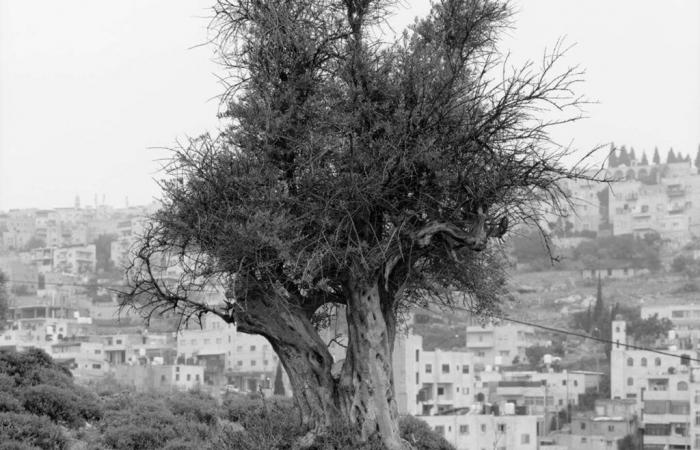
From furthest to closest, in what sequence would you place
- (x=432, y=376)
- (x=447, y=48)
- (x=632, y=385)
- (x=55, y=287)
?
(x=55, y=287) → (x=632, y=385) → (x=432, y=376) → (x=447, y=48)

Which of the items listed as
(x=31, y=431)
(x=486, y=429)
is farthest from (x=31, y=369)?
(x=486, y=429)

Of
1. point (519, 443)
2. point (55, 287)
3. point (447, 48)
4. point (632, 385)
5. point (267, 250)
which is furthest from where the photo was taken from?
point (55, 287)

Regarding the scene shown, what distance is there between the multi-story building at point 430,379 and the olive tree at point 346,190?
161ft

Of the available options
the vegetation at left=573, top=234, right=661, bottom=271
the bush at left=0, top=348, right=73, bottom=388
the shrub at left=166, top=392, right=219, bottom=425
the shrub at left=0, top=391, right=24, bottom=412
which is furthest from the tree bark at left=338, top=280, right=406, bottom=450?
the vegetation at left=573, top=234, right=661, bottom=271

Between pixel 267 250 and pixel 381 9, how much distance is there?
3.49 metres

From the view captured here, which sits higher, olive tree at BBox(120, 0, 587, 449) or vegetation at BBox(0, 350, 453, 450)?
olive tree at BBox(120, 0, 587, 449)

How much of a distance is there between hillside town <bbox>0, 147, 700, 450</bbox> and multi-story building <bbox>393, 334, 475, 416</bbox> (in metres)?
0.14

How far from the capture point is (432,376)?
255 ft

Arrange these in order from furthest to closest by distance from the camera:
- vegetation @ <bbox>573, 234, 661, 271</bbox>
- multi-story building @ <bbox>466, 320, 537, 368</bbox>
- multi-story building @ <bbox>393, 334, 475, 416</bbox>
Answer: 1. vegetation @ <bbox>573, 234, 661, 271</bbox>
2. multi-story building @ <bbox>466, 320, 537, 368</bbox>
3. multi-story building @ <bbox>393, 334, 475, 416</bbox>

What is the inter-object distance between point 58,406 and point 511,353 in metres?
117

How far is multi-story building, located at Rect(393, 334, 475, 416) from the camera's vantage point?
213 ft

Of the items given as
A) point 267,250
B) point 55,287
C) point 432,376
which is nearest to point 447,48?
point 267,250

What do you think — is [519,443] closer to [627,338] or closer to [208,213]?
[208,213]

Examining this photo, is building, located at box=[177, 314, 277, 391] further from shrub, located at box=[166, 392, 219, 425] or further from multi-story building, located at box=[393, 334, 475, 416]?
shrub, located at box=[166, 392, 219, 425]
